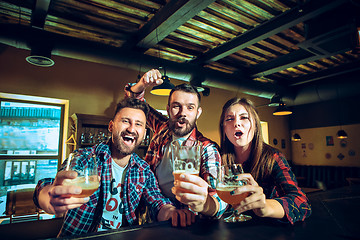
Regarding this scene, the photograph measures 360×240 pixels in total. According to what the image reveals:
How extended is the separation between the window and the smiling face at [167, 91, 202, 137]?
3810 mm

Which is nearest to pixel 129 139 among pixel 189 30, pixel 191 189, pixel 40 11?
pixel 191 189

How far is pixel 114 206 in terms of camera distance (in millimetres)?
1569

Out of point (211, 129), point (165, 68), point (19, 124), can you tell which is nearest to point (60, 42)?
point (165, 68)

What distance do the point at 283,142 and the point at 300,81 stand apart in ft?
8.50

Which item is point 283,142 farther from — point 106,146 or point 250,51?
point 106,146

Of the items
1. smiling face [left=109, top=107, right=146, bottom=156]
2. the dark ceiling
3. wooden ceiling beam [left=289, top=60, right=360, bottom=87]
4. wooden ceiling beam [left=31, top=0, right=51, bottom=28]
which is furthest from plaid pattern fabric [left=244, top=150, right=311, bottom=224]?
wooden ceiling beam [left=289, top=60, right=360, bottom=87]

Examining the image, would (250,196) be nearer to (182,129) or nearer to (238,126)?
(238,126)

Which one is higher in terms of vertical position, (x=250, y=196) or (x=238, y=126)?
(x=238, y=126)

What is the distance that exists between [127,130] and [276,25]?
3.44 metres

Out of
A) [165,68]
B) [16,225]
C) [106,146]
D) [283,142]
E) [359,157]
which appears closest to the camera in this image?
[16,225]

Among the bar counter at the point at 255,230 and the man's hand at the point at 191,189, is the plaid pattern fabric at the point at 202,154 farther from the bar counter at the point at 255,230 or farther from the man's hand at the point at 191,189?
the man's hand at the point at 191,189

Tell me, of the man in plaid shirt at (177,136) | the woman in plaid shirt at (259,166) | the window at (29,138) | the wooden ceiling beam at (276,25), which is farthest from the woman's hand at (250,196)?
the window at (29,138)

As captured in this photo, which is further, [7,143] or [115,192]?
[7,143]

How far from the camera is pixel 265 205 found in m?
1.03
